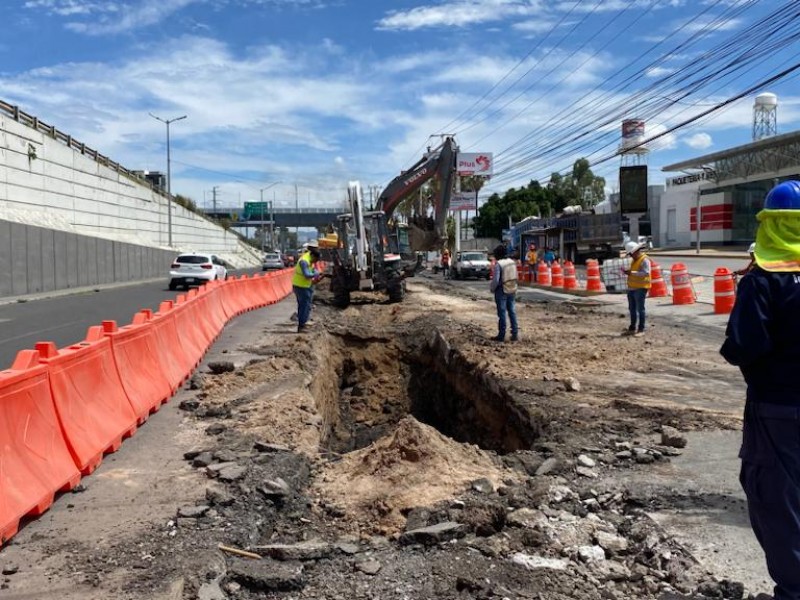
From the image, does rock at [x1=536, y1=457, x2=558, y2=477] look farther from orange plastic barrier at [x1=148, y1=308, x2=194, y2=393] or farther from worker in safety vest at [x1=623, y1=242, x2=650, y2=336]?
worker in safety vest at [x1=623, y1=242, x2=650, y2=336]

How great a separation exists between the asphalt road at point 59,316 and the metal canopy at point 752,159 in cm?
4295

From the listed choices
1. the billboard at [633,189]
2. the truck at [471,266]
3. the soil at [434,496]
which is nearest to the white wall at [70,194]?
the truck at [471,266]

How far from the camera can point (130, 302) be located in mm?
24594

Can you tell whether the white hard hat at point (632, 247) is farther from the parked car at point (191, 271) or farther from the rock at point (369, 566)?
the parked car at point (191, 271)

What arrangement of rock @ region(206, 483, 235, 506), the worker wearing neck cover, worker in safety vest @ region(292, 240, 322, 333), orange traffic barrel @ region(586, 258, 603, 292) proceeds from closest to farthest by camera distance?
the worker wearing neck cover < rock @ region(206, 483, 235, 506) < worker in safety vest @ region(292, 240, 322, 333) < orange traffic barrel @ region(586, 258, 603, 292)

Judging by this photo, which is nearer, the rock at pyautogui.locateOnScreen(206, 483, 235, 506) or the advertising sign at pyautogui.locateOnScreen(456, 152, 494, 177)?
the rock at pyautogui.locateOnScreen(206, 483, 235, 506)

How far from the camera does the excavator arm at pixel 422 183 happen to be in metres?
21.6

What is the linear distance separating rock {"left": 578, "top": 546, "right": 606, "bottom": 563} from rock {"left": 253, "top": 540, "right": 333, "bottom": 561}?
57.0 inches

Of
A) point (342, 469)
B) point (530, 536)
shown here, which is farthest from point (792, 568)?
point (342, 469)


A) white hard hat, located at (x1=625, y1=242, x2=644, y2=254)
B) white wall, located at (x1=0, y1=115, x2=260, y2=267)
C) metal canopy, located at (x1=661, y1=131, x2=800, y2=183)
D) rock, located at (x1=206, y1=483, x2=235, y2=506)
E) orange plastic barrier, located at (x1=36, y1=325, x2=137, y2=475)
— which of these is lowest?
rock, located at (x1=206, y1=483, x2=235, y2=506)

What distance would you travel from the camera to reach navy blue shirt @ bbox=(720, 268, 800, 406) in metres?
2.88

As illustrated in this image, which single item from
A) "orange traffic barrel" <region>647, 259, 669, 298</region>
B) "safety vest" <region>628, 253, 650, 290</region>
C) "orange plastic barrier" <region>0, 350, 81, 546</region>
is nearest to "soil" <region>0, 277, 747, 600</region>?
"orange plastic barrier" <region>0, 350, 81, 546</region>

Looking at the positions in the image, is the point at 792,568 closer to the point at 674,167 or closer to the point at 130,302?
the point at 130,302

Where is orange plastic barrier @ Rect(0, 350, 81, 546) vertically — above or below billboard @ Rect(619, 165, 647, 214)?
below
